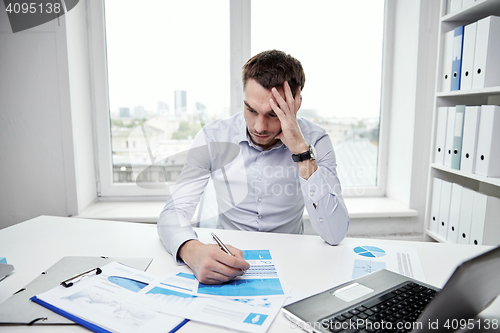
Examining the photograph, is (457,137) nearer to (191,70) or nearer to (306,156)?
(306,156)

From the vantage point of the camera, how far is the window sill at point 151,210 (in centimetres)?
199

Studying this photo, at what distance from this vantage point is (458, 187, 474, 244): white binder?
65.4 inches

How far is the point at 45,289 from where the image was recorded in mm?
768

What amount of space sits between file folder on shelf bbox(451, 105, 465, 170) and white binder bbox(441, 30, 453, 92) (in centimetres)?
18

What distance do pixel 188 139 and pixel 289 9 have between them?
3.69ft

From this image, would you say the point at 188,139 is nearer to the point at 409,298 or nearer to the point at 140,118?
the point at 140,118

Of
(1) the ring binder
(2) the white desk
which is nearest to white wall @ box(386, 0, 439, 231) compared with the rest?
(2) the white desk

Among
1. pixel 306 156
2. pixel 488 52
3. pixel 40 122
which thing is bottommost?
pixel 306 156

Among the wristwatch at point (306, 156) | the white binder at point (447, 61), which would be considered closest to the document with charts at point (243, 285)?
the wristwatch at point (306, 156)

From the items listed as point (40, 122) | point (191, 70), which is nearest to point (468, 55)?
point (191, 70)

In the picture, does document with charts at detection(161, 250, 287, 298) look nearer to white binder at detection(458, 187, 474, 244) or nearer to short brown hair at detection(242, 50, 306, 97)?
short brown hair at detection(242, 50, 306, 97)

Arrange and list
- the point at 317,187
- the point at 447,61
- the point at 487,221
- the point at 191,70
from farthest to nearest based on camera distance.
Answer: the point at 191,70
the point at 447,61
the point at 487,221
the point at 317,187

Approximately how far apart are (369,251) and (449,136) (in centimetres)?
112

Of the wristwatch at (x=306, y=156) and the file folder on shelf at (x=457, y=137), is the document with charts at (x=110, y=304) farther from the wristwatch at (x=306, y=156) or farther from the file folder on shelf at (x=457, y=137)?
the file folder on shelf at (x=457, y=137)
